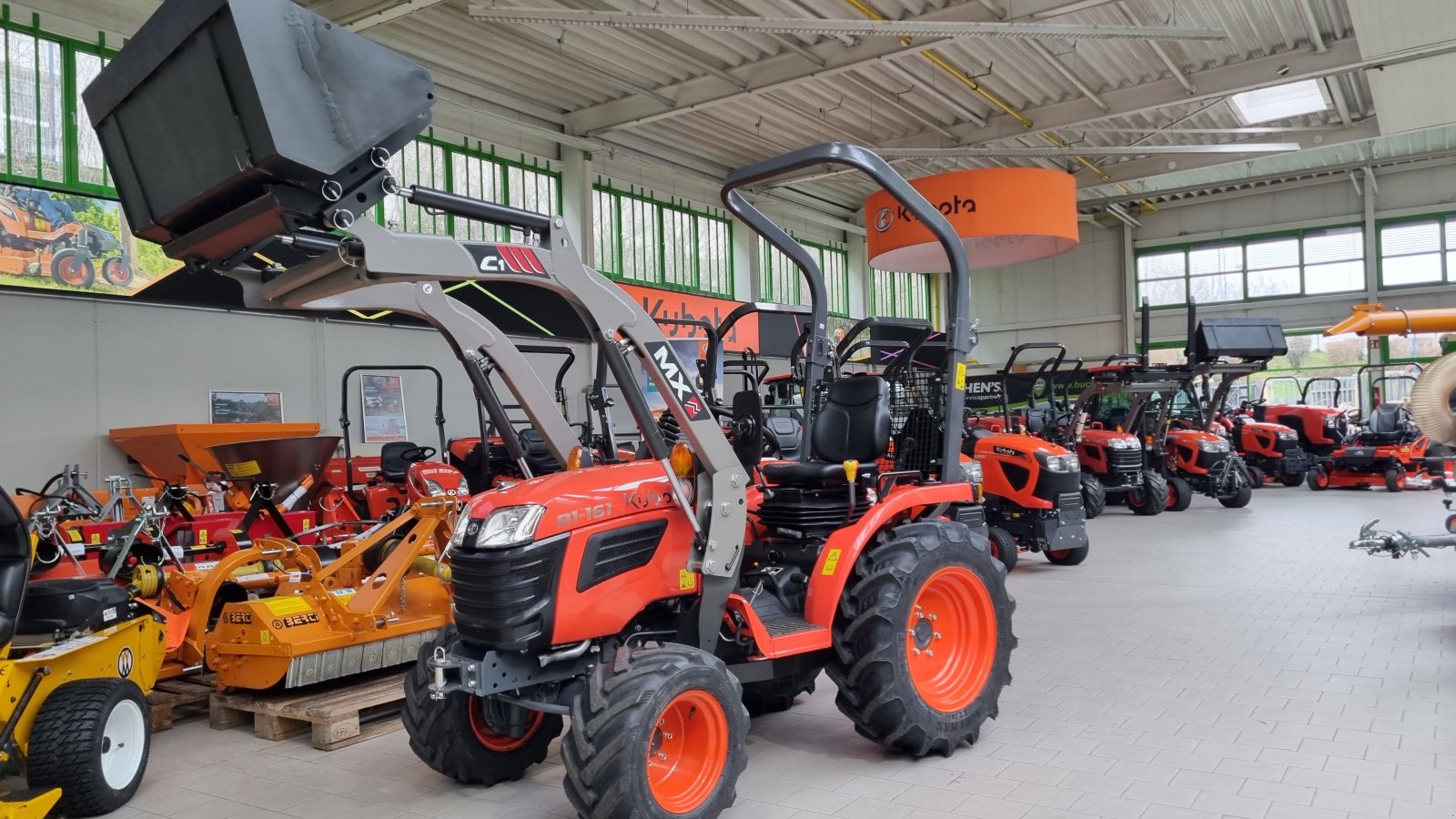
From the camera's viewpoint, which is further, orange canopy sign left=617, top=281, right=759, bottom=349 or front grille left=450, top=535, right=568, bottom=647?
orange canopy sign left=617, top=281, right=759, bottom=349

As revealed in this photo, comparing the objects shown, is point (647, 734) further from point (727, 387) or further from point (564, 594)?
point (727, 387)

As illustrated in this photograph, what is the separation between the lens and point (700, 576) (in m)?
3.84

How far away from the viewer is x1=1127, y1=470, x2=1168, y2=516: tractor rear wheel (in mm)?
13031

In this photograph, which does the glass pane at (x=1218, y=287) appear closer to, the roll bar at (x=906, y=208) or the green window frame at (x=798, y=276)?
the green window frame at (x=798, y=276)

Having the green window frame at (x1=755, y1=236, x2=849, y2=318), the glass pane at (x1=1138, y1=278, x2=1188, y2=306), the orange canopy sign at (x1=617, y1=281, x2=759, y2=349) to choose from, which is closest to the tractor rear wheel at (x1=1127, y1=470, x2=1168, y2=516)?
the orange canopy sign at (x1=617, y1=281, x2=759, y2=349)

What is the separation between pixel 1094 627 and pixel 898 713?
10.3ft

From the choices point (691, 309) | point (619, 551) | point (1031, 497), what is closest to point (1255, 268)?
point (691, 309)

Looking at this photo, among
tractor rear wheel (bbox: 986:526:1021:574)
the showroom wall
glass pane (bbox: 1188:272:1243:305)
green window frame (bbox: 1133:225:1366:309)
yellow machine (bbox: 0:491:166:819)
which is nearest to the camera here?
yellow machine (bbox: 0:491:166:819)

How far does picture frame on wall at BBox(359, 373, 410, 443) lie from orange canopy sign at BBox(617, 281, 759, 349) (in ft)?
13.8

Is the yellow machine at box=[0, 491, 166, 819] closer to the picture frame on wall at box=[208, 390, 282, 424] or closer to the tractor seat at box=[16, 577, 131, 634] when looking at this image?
the tractor seat at box=[16, 577, 131, 634]

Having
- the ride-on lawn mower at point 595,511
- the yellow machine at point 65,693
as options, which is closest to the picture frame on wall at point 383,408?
the yellow machine at point 65,693

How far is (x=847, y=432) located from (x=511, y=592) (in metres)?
1.93

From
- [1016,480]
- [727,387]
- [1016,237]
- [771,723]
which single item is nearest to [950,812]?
[771,723]

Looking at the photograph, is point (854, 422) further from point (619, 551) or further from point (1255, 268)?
point (1255, 268)
